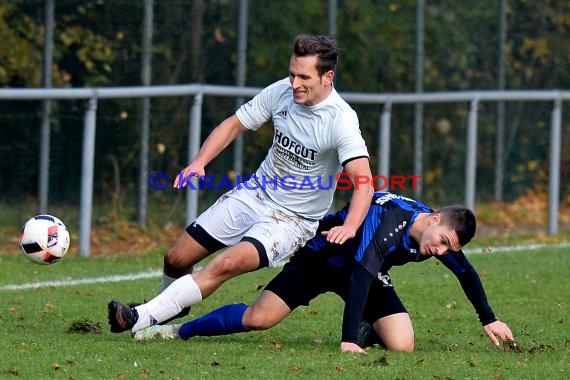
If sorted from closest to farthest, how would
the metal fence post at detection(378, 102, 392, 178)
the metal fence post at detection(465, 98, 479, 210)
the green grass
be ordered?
1. the green grass
2. the metal fence post at detection(378, 102, 392, 178)
3. the metal fence post at detection(465, 98, 479, 210)

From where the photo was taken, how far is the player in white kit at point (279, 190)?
757 centimetres

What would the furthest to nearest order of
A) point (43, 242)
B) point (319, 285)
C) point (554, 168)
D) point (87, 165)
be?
point (554, 168) < point (87, 165) < point (43, 242) < point (319, 285)

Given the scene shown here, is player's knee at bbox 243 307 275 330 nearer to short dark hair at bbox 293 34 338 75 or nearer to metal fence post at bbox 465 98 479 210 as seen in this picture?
short dark hair at bbox 293 34 338 75

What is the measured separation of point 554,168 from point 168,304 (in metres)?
7.73

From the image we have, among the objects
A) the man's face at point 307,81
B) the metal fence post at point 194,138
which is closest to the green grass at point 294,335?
the metal fence post at point 194,138

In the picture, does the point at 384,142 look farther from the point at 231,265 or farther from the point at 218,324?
the point at 231,265

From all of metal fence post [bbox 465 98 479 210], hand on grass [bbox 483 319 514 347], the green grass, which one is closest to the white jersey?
the green grass

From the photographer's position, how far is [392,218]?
7551 mm

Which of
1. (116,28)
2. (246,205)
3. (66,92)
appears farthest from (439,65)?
(246,205)

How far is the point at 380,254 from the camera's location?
24.4 ft

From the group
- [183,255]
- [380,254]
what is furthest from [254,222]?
[380,254]

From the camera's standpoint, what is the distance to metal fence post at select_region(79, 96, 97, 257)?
11531mm

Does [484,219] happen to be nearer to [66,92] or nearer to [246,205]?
[66,92]

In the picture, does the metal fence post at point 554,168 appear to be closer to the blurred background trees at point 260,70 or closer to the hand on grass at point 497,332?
the blurred background trees at point 260,70
